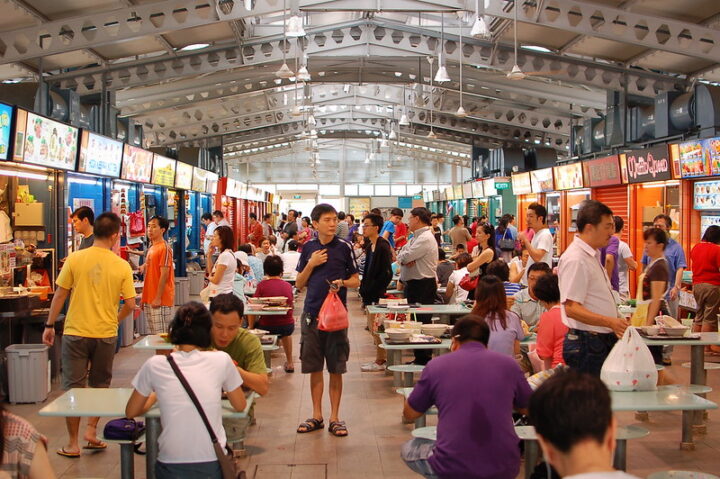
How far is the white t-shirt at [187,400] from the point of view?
3.77 metres

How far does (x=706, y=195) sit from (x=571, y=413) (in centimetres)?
1044

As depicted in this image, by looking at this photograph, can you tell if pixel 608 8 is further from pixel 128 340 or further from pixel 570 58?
pixel 128 340

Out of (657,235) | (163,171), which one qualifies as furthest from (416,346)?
(163,171)

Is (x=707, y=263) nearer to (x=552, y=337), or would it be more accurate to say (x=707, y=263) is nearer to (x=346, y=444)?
(x=552, y=337)

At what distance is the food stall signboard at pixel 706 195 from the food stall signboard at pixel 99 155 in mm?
8396

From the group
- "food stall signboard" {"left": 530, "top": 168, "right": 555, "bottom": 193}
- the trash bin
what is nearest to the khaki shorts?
the trash bin

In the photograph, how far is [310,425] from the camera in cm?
667

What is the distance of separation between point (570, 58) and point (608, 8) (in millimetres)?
3583

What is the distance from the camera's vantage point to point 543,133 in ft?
83.3

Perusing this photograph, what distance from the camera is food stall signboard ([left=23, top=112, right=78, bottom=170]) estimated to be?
8.48m

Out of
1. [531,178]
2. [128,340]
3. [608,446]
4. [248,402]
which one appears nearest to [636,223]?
[531,178]

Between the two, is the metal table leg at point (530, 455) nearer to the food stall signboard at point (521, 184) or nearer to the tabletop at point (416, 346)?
the tabletop at point (416, 346)

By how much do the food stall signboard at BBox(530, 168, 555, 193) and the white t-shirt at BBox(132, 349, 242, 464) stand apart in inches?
625

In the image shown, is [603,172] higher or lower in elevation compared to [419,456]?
higher
